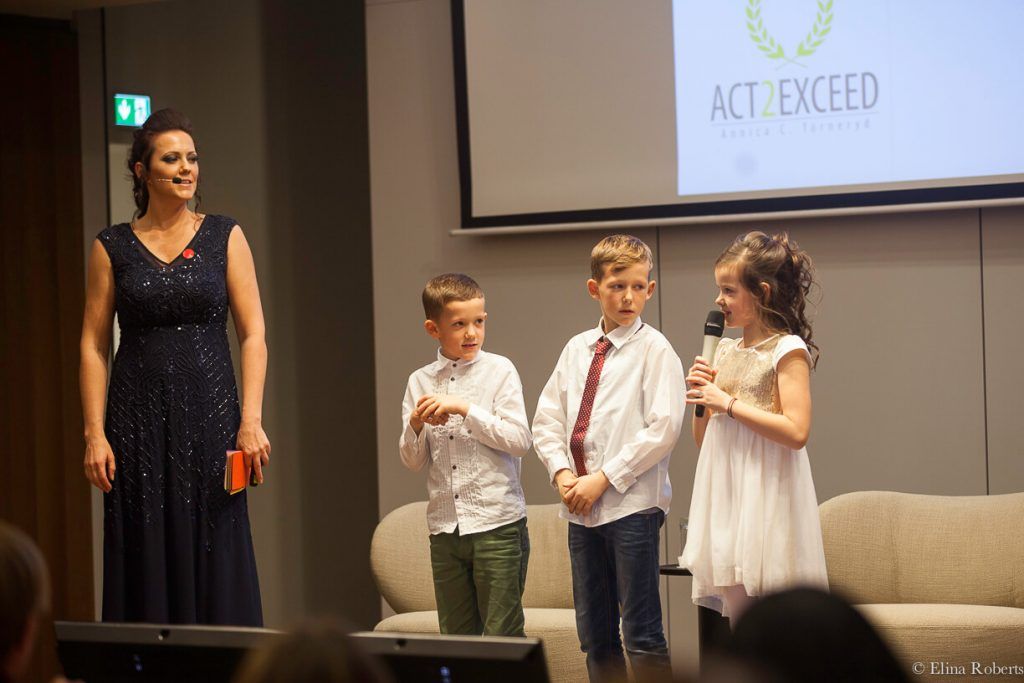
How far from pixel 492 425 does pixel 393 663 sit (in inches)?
59.2

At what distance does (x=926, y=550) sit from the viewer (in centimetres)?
380

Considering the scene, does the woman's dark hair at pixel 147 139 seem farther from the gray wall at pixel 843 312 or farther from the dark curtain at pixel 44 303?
the dark curtain at pixel 44 303

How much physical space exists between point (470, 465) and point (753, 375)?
0.79 metres

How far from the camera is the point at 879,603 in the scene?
149 inches

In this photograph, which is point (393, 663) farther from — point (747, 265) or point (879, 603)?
point (879, 603)

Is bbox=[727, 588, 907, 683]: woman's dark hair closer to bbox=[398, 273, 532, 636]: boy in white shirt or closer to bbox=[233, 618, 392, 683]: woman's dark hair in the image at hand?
bbox=[233, 618, 392, 683]: woman's dark hair

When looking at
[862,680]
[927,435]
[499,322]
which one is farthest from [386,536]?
[862,680]

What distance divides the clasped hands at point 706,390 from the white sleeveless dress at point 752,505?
10cm

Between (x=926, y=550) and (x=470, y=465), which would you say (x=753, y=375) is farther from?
(x=926, y=550)

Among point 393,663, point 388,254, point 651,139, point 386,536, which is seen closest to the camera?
point 393,663

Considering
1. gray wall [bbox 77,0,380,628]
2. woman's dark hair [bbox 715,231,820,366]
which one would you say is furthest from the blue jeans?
gray wall [bbox 77,0,380,628]

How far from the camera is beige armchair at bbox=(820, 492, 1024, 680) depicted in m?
3.71

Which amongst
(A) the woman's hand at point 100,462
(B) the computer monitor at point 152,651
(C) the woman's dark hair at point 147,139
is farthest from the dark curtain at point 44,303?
(B) the computer monitor at point 152,651

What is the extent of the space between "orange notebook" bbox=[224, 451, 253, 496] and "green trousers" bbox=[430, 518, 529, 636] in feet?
1.80
